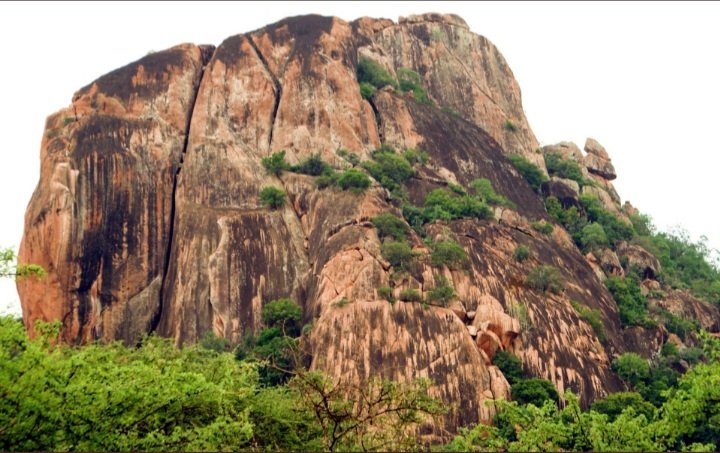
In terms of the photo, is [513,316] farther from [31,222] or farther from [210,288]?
[31,222]

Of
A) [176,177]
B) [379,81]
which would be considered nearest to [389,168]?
[379,81]

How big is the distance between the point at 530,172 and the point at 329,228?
1932 centimetres

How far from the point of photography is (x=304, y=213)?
4631cm

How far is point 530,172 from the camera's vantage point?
57.8m

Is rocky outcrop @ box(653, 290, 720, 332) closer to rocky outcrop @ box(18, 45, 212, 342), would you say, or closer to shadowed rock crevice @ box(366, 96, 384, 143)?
shadowed rock crevice @ box(366, 96, 384, 143)

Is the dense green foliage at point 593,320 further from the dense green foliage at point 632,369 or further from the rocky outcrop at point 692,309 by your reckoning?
the rocky outcrop at point 692,309

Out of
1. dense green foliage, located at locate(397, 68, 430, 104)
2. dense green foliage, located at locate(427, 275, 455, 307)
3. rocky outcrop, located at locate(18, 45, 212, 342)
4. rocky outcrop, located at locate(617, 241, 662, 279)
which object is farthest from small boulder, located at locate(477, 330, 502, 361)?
dense green foliage, located at locate(397, 68, 430, 104)

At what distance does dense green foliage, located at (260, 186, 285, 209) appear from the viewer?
1796 inches

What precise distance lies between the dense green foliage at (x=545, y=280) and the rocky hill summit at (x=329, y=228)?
0.14 meters

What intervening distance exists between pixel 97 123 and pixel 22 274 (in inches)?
1265

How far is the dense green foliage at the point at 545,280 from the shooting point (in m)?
42.5

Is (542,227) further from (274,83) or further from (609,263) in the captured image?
(274,83)

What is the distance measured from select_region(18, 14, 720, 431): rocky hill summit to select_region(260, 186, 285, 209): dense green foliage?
0.10m

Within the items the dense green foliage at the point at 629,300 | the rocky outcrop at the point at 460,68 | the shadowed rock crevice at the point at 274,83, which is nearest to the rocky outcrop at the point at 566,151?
the rocky outcrop at the point at 460,68
